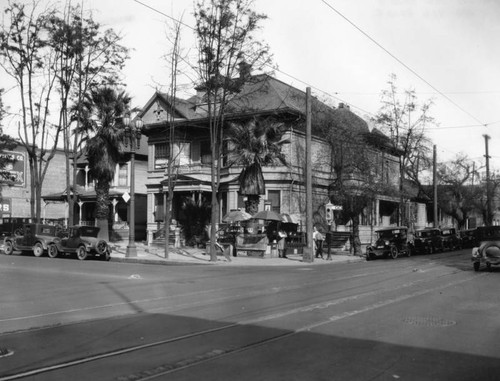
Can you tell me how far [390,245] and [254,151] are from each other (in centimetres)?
961

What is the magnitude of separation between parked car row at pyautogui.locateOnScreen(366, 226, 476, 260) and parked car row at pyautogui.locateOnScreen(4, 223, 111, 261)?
15196mm

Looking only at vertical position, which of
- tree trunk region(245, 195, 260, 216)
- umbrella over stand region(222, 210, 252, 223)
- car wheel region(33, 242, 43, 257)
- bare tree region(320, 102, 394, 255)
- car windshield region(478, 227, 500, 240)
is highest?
bare tree region(320, 102, 394, 255)

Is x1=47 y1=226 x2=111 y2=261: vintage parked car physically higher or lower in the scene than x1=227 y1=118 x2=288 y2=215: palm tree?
lower

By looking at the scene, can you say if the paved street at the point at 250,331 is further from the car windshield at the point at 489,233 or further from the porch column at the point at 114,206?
the porch column at the point at 114,206

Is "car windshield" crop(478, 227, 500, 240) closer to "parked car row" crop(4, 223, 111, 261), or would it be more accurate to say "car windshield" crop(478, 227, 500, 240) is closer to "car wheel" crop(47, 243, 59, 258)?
"parked car row" crop(4, 223, 111, 261)

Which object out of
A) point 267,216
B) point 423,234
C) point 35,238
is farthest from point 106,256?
point 423,234

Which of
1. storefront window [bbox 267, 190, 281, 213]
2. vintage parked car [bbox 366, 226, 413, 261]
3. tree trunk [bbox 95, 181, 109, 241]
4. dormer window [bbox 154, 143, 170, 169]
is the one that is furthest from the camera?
dormer window [bbox 154, 143, 170, 169]

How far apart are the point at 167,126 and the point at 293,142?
914 cm

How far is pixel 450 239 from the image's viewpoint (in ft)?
128

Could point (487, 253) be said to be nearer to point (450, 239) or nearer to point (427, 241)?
point (427, 241)

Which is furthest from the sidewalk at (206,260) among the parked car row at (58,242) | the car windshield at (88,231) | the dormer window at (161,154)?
the dormer window at (161,154)

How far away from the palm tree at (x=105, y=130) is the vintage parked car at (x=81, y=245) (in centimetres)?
899

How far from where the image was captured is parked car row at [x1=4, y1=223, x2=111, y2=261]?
Answer: 25.9m

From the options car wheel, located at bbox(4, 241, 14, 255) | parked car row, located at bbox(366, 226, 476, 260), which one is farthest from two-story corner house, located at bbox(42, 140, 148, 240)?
parked car row, located at bbox(366, 226, 476, 260)
